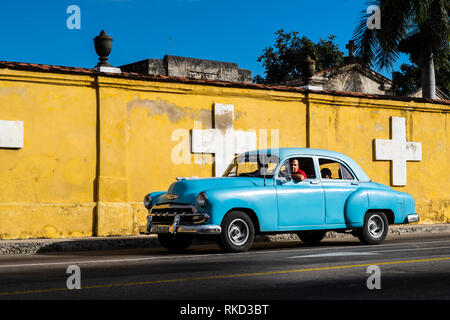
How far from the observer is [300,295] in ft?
19.7

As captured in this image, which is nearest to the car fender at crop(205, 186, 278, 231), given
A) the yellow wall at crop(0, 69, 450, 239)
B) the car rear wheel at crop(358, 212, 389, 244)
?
the car rear wheel at crop(358, 212, 389, 244)

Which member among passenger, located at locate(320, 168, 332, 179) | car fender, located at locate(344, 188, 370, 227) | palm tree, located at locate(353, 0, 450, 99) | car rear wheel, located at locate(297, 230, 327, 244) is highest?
palm tree, located at locate(353, 0, 450, 99)

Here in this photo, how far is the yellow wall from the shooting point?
13938 millimetres

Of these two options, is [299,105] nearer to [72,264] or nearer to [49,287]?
[72,264]

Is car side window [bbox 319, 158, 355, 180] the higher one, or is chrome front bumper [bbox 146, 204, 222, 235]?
car side window [bbox 319, 158, 355, 180]

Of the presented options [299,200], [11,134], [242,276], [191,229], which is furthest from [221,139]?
[242,276]

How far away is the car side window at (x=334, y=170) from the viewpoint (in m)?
12.1

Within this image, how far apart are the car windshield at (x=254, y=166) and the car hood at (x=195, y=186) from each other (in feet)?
0.79

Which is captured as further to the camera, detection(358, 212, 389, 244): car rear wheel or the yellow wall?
the yellow wall

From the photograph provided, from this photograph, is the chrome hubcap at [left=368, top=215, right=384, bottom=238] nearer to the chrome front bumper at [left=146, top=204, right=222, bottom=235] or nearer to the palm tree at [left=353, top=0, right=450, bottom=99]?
the chrome front bumper at [left=146, top=204, right=222, bottom=235]

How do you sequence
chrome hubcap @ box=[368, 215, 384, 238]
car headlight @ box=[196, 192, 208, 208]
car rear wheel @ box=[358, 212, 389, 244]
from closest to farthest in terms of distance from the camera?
1. car headlight @ box=[196, 192, 208, 208]
2. car rear wheel @ box=[358, 212, 389, 244]
3. chrome hubcap @ box=[368, 215, 384, 238]

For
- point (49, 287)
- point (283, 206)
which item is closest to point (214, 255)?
point (283, 206)

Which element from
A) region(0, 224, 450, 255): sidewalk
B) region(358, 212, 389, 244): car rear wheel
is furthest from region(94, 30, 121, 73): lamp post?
region(358, 212, 389, 244): car rear wheel

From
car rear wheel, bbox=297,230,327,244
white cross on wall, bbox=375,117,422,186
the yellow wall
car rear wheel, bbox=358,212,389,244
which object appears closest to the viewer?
car rear wheel, bbox=358,212,389,244
